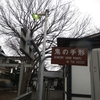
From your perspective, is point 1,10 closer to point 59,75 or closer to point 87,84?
point 87,84

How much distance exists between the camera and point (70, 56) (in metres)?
3.82

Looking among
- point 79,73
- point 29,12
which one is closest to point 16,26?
point 29,12

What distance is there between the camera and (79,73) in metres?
6.02

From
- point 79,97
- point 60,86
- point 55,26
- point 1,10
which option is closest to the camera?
point 79,97

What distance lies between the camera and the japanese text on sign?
12.1ft

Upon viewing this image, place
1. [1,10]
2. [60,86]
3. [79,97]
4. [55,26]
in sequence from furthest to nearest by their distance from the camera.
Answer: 1. [60,86]
2. [55,26]
3. [1,10]
4. [79,97]

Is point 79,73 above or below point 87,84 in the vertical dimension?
above

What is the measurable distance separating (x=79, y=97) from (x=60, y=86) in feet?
89.8

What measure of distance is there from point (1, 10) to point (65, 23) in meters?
8.82

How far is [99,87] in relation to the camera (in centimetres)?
160

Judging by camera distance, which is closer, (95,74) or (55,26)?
(95,74)

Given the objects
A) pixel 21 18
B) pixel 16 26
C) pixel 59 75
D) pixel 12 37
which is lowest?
pixel 59 75

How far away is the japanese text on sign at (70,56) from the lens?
369 cm

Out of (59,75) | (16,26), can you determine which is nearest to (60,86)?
(59,75)
